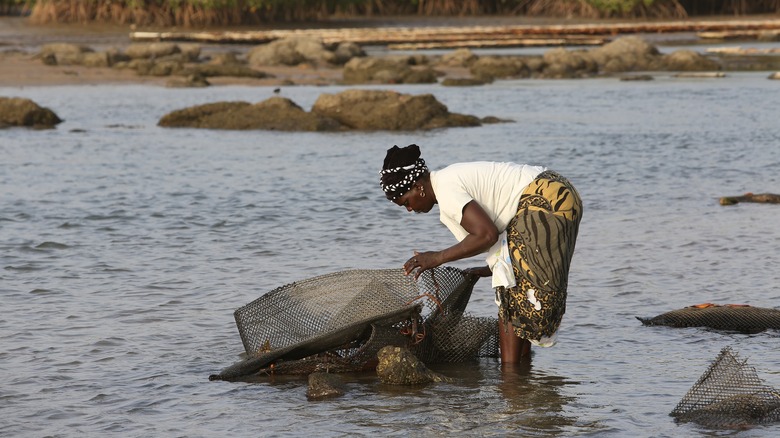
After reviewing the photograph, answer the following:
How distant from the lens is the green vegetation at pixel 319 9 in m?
51.7

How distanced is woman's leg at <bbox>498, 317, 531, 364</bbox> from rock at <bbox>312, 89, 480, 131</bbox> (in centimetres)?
1406

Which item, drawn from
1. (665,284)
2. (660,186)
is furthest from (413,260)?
(660,186)

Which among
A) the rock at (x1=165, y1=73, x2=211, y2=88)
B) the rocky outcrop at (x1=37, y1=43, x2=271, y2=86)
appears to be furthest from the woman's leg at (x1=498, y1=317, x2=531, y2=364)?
the rocky outcrop at (x1=37, y1=43, x2=271, y2=86)

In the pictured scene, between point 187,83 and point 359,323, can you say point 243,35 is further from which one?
point 359,323

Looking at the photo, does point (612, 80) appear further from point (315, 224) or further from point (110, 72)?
A: point (315, 224)

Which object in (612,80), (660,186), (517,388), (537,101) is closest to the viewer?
(517,388)

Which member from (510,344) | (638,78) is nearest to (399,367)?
(510,344)

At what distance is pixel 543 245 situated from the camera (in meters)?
5.86

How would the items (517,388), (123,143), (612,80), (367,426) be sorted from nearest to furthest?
(367,426) → (517,388) → (123,143) → (612,80)

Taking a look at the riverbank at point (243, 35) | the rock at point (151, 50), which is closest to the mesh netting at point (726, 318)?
the riverbank at point (243, 35)

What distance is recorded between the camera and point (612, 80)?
32.1 m

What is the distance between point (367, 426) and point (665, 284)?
152 inches

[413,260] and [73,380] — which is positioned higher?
[413,260]

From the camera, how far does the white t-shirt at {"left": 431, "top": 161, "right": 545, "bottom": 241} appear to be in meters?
5.79
